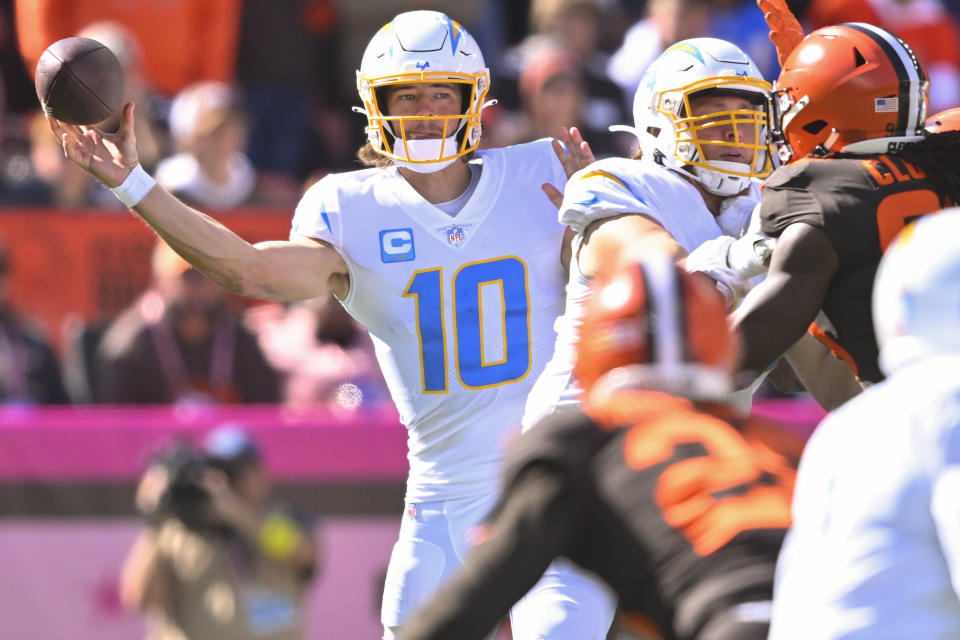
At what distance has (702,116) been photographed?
444 cm

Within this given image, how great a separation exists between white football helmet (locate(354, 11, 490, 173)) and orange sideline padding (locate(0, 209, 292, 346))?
3.12m

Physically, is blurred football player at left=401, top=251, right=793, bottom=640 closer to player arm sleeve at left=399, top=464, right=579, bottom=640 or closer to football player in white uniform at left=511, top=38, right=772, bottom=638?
player arm sleeve at left=399, top=464, right=579, bottom=640

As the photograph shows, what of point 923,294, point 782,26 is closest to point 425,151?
point 782,26

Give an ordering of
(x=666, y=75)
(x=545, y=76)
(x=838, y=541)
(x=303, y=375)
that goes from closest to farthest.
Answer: (x=838, y=541)
(x=666, y=75)
(x=303, y=375)
(x=545, y=76)

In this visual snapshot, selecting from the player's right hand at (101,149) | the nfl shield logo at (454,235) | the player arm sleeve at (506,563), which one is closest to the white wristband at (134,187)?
the player's right hand at (101,149)

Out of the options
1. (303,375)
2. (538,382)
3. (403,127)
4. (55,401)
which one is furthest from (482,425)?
(55,401)

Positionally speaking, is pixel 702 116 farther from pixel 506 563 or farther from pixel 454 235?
pixel 506 563

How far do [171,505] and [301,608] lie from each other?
0.67m

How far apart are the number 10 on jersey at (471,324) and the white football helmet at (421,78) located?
1.09 ft

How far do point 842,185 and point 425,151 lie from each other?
55.0 inches

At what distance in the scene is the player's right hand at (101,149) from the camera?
4.29 metres

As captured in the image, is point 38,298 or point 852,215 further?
point 38,298

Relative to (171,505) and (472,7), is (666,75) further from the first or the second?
(472,7)

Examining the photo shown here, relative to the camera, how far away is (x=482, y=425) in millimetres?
4711
